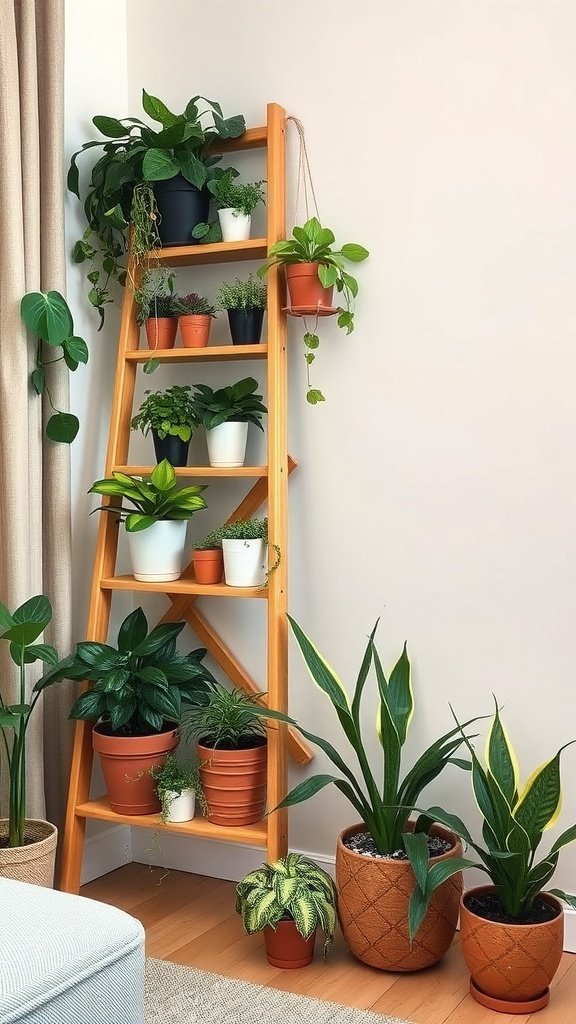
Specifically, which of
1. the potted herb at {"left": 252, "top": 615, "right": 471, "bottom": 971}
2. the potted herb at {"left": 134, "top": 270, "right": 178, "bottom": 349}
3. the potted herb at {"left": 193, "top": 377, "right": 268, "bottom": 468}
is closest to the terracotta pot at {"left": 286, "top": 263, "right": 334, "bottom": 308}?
the potted herb at {"left": 193, "top": 377, "right": 268, "bottom": 468}

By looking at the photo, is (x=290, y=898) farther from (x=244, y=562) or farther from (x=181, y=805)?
(x=244, y=562)

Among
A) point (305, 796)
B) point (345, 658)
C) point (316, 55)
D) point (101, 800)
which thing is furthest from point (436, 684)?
point (316, 55)

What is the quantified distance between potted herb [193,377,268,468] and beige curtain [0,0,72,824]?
1.19 ft

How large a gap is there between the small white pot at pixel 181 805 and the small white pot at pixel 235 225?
137cm

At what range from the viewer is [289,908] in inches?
88.1

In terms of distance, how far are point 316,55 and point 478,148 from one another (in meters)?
0.53

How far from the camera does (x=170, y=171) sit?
254cm

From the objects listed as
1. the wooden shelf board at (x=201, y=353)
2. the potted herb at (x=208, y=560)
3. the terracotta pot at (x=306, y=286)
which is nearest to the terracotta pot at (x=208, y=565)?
the potted herb at (x=208, y=560)

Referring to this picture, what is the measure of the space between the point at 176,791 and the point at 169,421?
91cm

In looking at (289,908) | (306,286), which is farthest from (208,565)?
(289,908)

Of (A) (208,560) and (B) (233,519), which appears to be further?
(B) (233,519)

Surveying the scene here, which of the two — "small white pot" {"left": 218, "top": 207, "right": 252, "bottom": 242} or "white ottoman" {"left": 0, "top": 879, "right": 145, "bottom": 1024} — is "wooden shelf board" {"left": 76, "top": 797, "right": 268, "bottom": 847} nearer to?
"white ottoman" {"left": 0, "top": 879, "right": 145, "bottom": 1024}

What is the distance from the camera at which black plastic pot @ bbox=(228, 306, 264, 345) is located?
2.58 m

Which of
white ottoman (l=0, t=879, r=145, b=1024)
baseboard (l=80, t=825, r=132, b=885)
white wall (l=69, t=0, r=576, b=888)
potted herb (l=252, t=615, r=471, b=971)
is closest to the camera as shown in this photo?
white ottoman (l=0, t=879, r=145, b=1024)
